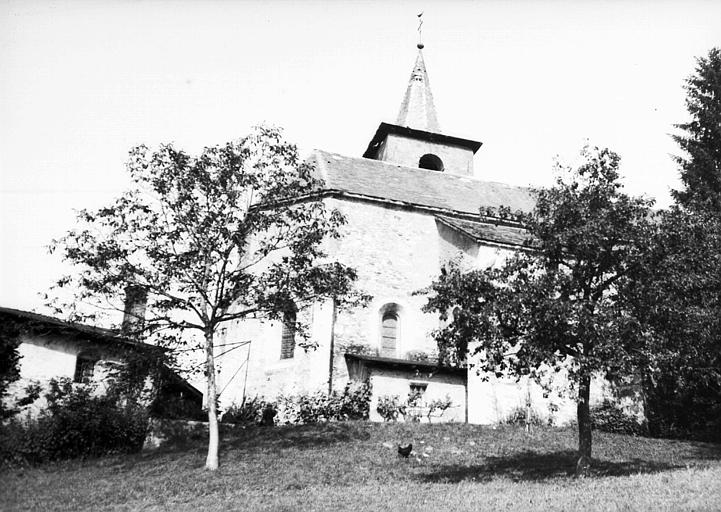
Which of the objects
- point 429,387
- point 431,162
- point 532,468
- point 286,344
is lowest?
point 532,468

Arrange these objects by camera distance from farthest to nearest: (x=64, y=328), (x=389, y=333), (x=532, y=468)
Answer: (x=389, y=333) → (x=64, y=328) → (x=532, y=468)

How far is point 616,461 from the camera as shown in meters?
14.0

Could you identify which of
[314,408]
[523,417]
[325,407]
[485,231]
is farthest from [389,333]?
[523,417]

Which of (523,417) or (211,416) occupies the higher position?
(523,417)

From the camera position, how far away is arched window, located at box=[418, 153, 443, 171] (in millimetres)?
30750

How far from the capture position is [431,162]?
31156mm

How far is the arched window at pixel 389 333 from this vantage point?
71.4 ft

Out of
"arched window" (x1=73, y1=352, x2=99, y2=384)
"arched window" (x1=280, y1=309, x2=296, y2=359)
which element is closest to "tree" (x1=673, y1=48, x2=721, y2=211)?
"arched window" (x1=280, y1=309, x2=296, y2=359)

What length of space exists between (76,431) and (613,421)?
49.0 ft

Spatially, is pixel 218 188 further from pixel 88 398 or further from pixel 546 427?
pixel 546 427

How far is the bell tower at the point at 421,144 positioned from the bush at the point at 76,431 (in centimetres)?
1739

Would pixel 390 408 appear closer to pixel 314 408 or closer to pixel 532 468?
pixel 314 408

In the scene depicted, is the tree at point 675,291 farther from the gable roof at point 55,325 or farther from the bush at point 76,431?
the bush at point 76,431

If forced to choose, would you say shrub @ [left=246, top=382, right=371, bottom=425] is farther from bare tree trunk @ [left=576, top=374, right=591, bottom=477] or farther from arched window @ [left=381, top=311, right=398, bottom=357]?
bare tree trunk @ [left=576, top=374, right=591, bottom=477]
